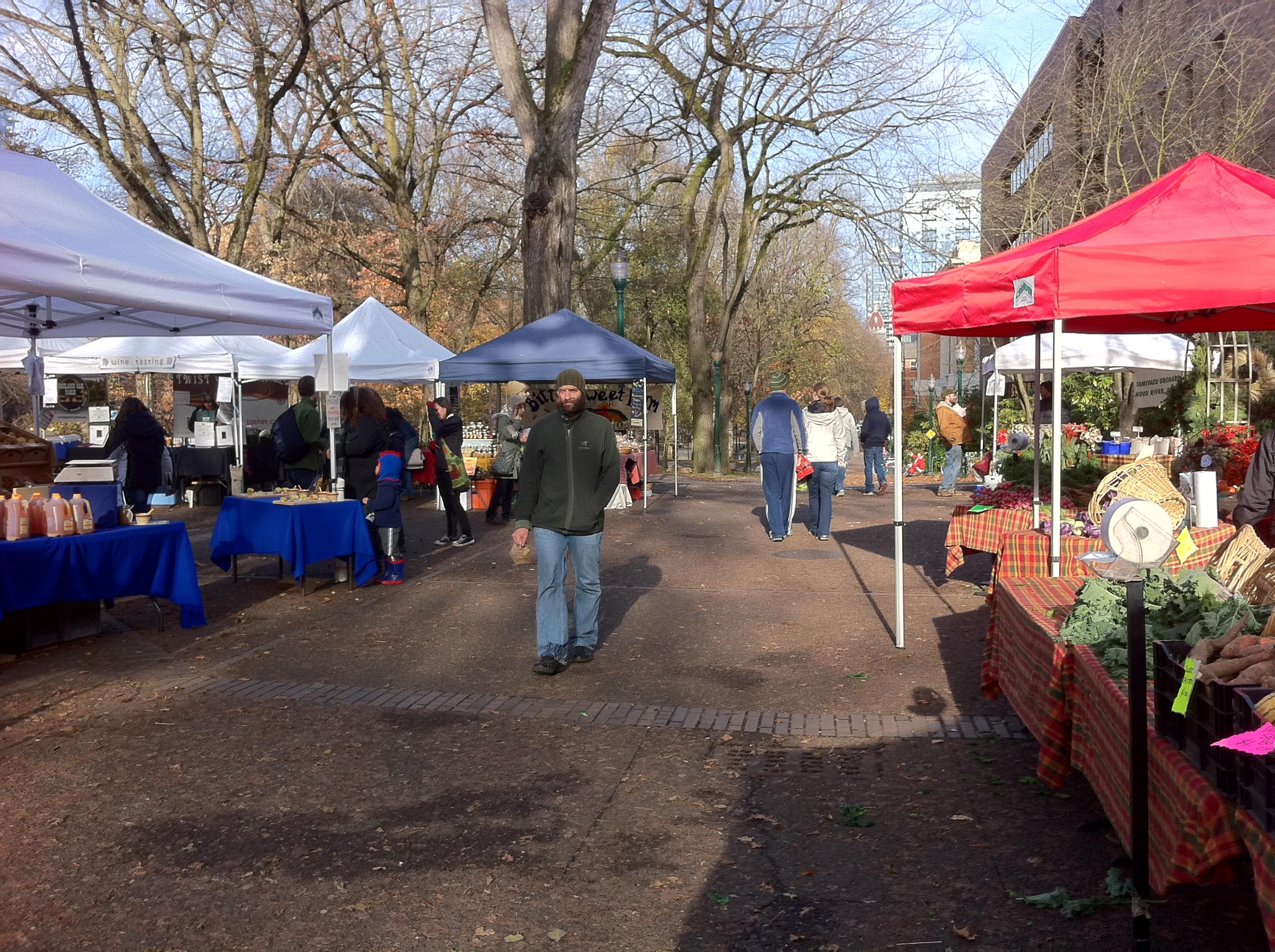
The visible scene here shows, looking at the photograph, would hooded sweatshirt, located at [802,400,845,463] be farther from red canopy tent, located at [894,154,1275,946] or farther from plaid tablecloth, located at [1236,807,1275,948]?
plaid tablecloth, located at [1236,807,1275,948]

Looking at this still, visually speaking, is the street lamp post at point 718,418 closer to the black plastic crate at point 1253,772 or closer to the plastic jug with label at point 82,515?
the plastic jug with label at point 82,515

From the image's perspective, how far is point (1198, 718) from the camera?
302 centimetres

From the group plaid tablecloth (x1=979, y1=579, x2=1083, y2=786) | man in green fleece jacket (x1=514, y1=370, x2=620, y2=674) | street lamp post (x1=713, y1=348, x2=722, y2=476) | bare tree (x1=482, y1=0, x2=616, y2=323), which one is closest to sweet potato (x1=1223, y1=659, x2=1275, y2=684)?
plaid tablecloth (x1=979, y1=579, x2=1083, y2=786)

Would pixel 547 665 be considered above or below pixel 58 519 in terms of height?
below

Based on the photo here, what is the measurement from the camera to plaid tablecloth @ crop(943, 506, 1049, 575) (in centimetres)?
826

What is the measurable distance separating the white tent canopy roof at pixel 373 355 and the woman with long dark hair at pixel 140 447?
4.55 meters

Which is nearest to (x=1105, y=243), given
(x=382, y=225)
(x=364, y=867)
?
(x=364, y=867)

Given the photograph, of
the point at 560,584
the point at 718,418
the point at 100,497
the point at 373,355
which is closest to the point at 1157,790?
the point at 560,584

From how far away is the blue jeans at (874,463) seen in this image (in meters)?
21.3

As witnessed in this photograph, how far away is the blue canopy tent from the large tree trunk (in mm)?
747

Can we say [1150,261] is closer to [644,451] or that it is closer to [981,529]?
[981,529]

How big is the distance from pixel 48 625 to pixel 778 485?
26.0ft

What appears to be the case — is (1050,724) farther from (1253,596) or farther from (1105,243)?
(1105,243)

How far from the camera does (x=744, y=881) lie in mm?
4199
